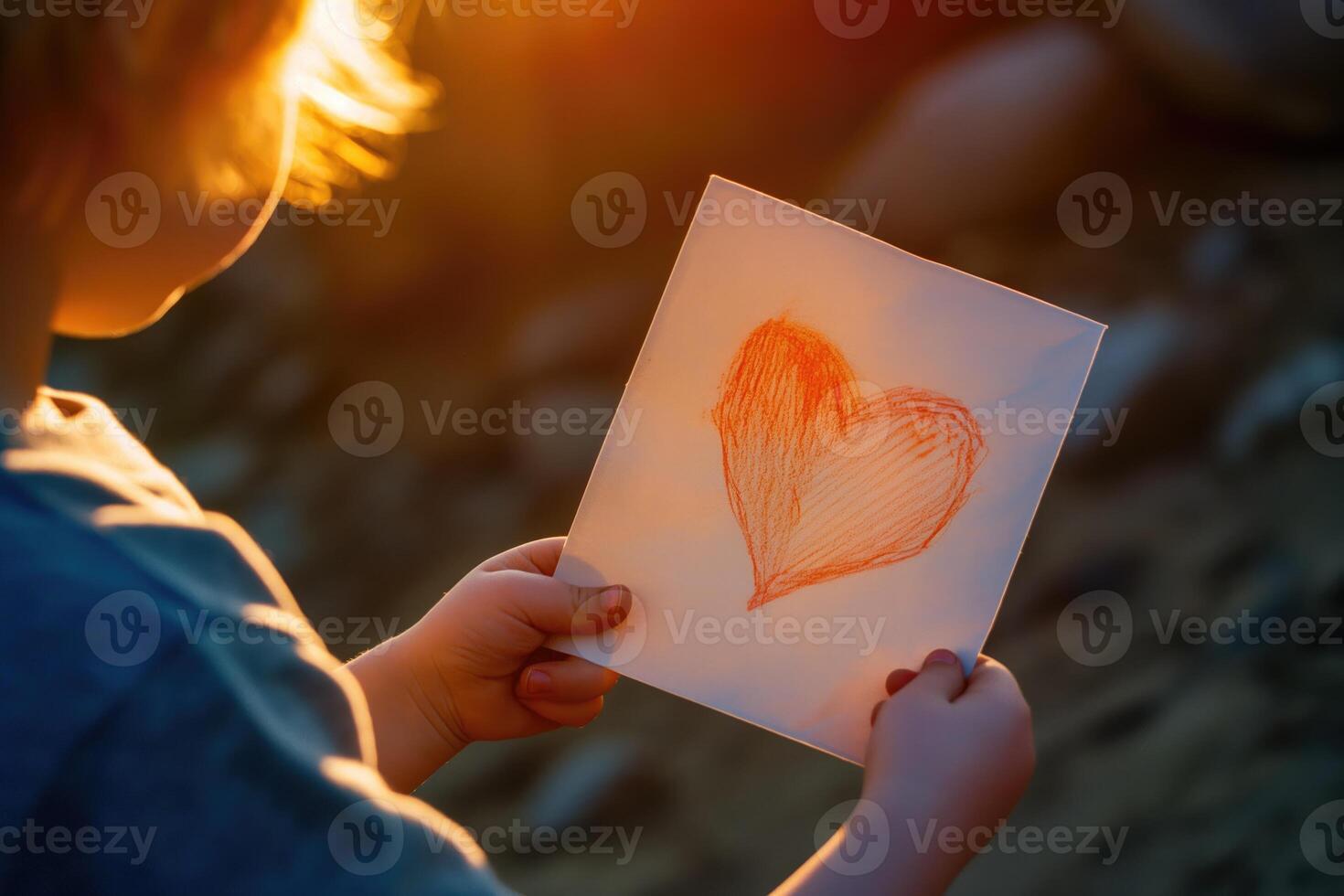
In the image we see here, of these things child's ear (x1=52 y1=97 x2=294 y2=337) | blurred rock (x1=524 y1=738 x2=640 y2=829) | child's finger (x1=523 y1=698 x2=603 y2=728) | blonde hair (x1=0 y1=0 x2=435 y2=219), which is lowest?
blurred rock (x1=524 y1=738 x2=640 y2=829)

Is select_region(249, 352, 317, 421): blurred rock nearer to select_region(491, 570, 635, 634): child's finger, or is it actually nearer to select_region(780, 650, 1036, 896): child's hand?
select_region(491, 570, 635, 634): child's finger

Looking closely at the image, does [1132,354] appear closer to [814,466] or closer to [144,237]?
[814,466]

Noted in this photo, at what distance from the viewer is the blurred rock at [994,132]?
3.43ft

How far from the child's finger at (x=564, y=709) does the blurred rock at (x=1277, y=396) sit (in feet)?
2.54

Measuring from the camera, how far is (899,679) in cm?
54

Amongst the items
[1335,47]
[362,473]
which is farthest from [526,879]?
[1335,47]

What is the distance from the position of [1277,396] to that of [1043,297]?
0.26 metres

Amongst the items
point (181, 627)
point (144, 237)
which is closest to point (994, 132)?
point (144, 237)

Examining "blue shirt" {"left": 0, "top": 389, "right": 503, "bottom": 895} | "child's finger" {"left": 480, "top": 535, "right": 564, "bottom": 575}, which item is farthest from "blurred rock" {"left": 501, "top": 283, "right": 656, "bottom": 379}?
"blue shirt" {"left": 0, "top": 389, "right": 503, "bottom": 895}

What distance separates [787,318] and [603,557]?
0.54ft

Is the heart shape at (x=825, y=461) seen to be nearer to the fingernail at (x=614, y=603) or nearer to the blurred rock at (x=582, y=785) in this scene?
the fingernail at (x=614, y=603)

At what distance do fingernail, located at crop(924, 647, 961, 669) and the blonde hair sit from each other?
0.40 meters

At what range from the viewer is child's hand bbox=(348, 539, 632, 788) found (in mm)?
584

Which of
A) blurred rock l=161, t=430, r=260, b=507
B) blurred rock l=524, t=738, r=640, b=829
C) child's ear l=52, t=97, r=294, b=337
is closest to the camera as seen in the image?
Result: child's ear l=52, t=97, r=294, b=337
